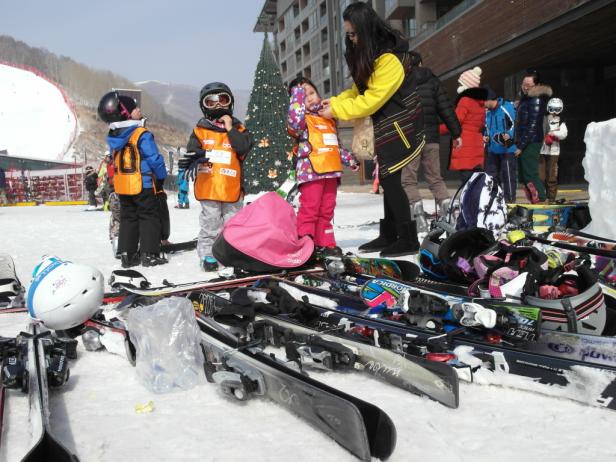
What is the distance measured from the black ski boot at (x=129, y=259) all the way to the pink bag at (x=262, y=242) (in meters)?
2.05

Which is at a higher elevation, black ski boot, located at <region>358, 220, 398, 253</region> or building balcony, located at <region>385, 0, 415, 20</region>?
building balcony, located at <region>385, 0, 415, 20</region>

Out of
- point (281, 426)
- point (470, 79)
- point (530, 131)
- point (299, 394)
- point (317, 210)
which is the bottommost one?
point (281, 426)

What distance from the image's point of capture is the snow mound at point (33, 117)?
57438 millimetres

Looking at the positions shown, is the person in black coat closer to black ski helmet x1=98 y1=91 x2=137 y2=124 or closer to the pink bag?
black ski helmet x1=98 y1=91 x2=137 y2=124

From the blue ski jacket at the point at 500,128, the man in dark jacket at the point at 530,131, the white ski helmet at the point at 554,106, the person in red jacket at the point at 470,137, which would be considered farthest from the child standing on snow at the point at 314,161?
the white ski helmet at the point at 554,106

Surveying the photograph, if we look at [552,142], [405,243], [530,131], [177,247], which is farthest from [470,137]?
[177,247]

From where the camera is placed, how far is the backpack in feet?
13.4

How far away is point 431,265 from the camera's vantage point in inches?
132

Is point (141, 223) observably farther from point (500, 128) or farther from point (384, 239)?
point (500, 128)

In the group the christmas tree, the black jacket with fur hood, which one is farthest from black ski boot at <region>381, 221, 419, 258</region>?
the christmas tree

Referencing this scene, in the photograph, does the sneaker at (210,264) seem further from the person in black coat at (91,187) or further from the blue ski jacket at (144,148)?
the person in black coat at (91,187)

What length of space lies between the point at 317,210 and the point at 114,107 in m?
2.38

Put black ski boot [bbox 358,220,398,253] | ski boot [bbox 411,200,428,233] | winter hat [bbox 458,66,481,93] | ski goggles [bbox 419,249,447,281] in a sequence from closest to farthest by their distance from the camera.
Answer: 1. ski goggles [bbox 419,249,447,281]
2. black ski boot [bbox 358,220,398,253]
3. ski boot [bbox 411,200,428,233]
4. winter hat [bbox 458,66,481,93]

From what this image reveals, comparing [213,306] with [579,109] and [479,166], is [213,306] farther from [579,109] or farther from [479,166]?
[579,109]
